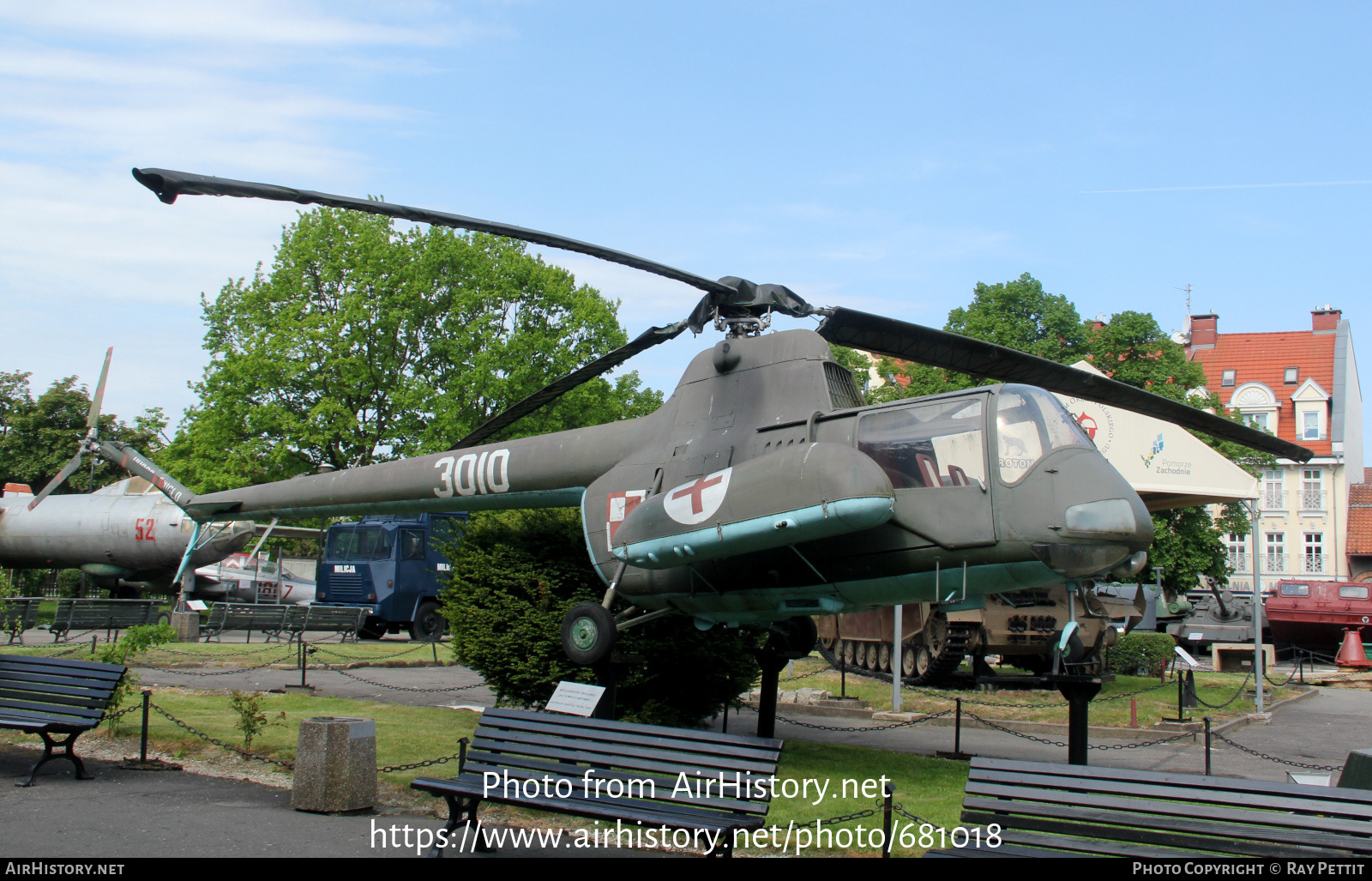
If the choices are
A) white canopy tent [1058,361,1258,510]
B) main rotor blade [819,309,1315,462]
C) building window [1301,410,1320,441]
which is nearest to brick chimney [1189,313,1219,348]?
building window [1301,410,1320,441]

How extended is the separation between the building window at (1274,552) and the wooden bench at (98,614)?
43.3 metres

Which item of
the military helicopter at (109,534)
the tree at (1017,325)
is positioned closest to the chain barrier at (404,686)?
the military helicopter at (109,534)

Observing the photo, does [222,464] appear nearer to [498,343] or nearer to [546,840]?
[498,343]

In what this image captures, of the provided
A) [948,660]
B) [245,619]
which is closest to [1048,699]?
[948,660]

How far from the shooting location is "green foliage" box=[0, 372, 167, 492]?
35969 mm

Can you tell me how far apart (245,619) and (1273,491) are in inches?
1651

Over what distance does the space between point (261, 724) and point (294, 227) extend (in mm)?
25423

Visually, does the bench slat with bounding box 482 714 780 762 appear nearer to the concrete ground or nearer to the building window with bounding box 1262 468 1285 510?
the concrete ground

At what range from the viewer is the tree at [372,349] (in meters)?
30.1

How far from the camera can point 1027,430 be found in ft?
23.0

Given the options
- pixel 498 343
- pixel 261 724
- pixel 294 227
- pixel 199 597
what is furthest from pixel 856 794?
pixel 294 227

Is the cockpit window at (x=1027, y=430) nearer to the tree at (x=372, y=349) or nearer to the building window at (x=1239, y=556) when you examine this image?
the tree at (x=372, y=349)

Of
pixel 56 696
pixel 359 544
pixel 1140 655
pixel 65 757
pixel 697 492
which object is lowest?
pixel 1140 655

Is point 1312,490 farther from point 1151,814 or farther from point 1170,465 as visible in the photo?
point 1151,814
